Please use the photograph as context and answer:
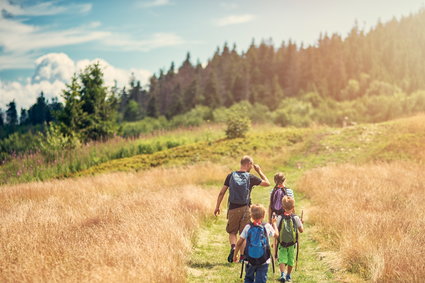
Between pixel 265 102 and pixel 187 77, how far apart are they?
5002cm

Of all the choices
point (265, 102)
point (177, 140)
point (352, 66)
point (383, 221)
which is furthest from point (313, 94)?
point (383, 221)

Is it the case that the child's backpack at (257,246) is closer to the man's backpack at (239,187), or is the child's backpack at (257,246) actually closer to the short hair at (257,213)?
the short hair at (257,213)

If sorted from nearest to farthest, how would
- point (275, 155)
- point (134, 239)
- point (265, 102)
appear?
point (134, 239) → point (275, 155) → point (265, 102)

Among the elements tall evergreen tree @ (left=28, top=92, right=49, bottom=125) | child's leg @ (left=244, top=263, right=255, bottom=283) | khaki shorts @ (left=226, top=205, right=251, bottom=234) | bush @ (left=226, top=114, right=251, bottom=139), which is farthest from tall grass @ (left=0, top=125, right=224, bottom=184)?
tall evergreen tree @ (left=28, top=92, right=49, bottom=125)

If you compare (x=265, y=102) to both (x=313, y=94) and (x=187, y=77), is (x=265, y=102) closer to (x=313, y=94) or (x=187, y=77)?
(x=313, y=94)

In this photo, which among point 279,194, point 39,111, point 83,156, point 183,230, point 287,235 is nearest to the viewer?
point 287,235

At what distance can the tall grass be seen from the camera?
17.0m

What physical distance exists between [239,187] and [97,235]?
2.79 meters

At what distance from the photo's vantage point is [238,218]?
6527mm

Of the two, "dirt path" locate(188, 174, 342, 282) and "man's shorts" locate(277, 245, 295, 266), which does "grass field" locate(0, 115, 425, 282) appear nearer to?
"dirt path" locate(188, 174, 342, 282)

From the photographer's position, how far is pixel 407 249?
5.36 m

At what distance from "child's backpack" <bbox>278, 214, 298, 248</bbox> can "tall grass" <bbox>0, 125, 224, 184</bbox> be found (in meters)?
13.1

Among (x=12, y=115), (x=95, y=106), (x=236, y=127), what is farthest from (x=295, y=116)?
(x=12, y=115)

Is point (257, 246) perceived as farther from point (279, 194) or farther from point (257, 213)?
point (279, 194)
